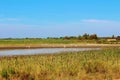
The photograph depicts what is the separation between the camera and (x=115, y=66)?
17906mm

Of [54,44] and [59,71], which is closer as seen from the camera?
[59,71]

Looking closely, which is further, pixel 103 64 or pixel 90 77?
pixel 103 64

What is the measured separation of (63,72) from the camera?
16.0m

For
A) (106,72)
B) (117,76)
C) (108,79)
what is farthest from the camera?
(106,72)

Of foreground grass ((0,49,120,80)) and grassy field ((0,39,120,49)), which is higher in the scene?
foreground grass ((0,49,120,80))

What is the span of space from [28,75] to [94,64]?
4465mm

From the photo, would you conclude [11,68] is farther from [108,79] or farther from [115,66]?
[115,66]

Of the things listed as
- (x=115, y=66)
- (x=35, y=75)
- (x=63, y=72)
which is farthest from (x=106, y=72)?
(x=35, y=75)

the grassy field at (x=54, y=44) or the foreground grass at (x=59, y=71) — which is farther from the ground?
the foreground grass at (x=59, y=71)

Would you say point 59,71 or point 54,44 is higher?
point 59,71

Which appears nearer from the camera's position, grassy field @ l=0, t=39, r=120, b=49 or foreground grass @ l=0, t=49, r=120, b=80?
foreground grass @ l=0, t=49, r=120, b=80

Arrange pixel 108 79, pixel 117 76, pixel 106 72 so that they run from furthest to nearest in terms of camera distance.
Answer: pixel 106 72 → pixel 117 76 → pixel 108 79

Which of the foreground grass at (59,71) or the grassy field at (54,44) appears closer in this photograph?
the foreground grass at (59,71)

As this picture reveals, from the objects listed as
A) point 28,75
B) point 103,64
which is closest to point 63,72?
point 28,75
